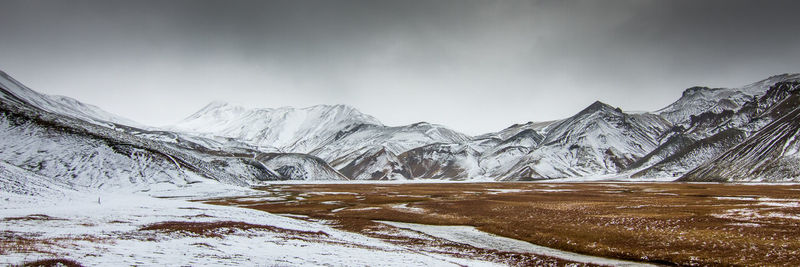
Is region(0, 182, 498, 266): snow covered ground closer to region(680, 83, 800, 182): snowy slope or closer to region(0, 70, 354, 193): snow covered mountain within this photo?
region(0, 70, 354, 193): snow covered mountain

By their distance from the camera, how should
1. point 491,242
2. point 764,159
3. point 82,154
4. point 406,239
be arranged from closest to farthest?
point 491,242 < point 406,239 < point 82,154 < point 764,159

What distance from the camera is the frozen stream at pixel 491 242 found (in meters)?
27.1

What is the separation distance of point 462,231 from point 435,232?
9.49ft

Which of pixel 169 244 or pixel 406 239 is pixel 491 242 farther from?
pixel 169 244

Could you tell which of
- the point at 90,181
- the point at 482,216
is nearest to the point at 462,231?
the point at 482,216

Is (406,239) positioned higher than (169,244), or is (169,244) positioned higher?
(169,244)

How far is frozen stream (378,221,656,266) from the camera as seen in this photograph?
89.0ft

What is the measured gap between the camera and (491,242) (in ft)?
114

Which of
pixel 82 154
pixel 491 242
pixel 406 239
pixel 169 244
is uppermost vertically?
pixel 82 154

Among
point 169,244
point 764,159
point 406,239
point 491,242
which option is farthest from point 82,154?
point 764,159

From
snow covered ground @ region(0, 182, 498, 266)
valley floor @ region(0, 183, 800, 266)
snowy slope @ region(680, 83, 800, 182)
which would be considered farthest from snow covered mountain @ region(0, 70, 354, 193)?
snowy slope @ region(680, 83, 800, 182)

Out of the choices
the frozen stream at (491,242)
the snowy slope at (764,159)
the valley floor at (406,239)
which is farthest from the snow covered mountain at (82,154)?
the snowy slope at (764,159)

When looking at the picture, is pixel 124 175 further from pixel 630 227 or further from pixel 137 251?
pixel 630 227

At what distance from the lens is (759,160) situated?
540 feet
